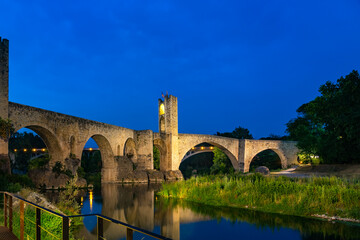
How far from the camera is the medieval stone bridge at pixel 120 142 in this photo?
15836mm

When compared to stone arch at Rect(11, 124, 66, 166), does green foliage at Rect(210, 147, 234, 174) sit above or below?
below

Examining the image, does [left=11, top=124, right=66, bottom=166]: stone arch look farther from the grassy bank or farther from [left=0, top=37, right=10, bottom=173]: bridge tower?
the grassy bank

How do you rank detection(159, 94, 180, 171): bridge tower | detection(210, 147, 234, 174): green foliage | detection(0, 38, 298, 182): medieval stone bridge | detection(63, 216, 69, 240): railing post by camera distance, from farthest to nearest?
Answer: 1. detection(210, 147, 234, 174): green foliage
2. detection(159, 94, 180, 171): bridge tower
3. detection(0, 38, 298, 182): medieval stone bridge
4. detection(63, 216, 69, 240): railing post

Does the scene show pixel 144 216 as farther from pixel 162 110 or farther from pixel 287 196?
pixel 162 110

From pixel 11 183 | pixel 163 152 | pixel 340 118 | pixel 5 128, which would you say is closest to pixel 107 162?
pixel 163 152

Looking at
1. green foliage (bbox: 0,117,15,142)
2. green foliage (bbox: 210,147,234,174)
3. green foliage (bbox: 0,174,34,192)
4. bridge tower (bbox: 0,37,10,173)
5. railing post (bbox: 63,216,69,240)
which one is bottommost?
green foliage (bbox: 210,147,234,174)

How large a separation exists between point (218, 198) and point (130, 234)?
1139cm

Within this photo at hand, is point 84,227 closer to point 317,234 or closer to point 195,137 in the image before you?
point 317,234

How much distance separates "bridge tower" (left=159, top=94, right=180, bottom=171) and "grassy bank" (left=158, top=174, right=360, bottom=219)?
55.4ft

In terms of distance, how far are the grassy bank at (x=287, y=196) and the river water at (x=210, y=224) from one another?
60 centimetres

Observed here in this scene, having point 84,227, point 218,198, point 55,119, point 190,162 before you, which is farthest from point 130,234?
point 190,162

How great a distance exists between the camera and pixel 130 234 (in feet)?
8.93

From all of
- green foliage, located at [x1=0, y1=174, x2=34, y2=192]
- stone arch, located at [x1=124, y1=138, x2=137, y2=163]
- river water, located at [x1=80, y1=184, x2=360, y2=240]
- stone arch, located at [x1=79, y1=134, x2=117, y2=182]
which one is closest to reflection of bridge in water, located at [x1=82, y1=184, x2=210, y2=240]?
river water, located at [x1=80, y1=184, x2=360, y2=240]

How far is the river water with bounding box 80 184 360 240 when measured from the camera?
28.8ft
